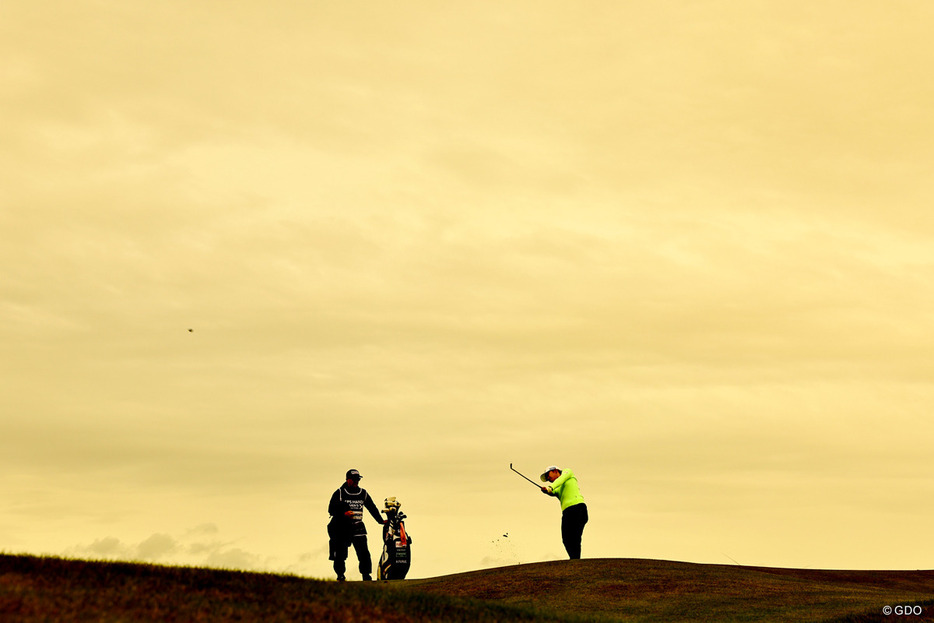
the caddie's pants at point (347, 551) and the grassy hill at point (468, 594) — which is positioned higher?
the caddie's pants at point (347, 551)

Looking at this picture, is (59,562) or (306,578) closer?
(59,562)

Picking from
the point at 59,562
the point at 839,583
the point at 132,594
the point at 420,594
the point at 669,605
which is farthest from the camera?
the point at 839,583

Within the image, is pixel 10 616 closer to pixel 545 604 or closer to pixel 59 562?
pixel 59 562

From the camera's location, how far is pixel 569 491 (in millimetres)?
25094

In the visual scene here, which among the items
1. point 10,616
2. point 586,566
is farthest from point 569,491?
point 10,616

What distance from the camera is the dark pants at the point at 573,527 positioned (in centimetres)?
2508

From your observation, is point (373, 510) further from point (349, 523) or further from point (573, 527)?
point (573, 527)

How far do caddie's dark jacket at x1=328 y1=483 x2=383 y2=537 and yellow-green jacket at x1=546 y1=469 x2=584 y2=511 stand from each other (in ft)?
15.5

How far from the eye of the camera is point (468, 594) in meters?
22.0

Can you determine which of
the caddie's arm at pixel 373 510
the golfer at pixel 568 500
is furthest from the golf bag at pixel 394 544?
the golfer at pixel 568 500

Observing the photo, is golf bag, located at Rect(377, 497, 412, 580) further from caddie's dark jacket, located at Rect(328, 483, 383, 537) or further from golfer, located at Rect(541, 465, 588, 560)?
golfer, located at Rect(541, 465, 588, 560)

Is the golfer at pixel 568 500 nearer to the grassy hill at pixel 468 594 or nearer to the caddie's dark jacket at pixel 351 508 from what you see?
the grassy hill at pixel 468 594

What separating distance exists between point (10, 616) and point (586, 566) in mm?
15181

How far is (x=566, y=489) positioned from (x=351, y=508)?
5629mm
